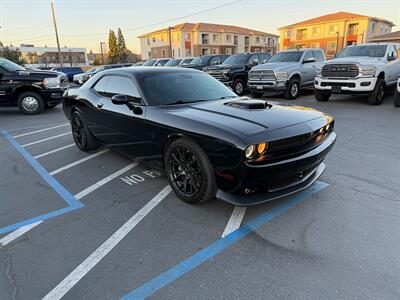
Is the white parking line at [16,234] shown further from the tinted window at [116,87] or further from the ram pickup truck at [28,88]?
the ram pickup truck at [28,88]

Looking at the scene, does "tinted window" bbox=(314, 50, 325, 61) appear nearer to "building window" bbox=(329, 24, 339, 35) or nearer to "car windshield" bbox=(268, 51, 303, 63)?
"car windshield" bbox=(268, 51, 303, 63)

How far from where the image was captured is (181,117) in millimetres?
3322

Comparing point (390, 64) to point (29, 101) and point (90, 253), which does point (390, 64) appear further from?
point (29, 101)

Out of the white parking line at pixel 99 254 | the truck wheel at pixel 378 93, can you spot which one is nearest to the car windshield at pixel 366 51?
the truck wheel at pixel 378 93

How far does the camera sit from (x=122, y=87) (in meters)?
4.37

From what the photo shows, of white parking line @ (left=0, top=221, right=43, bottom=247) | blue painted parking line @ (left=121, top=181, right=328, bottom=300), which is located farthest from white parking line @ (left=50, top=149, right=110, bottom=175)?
blue painted parking line @ (left=121, top=181, right=328, bottom=300)

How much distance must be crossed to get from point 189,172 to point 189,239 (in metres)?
0.77

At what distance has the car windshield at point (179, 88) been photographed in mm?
3916

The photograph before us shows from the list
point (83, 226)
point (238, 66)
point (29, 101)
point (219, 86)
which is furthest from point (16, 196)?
point (238, 66)

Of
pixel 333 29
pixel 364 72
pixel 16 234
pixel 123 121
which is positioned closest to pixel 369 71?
pixel 364 72

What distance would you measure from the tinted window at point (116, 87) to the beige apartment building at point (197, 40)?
52586mm

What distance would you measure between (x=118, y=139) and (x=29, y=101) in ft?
23.5

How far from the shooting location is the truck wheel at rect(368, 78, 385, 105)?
9.35 meters

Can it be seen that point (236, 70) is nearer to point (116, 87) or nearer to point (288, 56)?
point (288, 56)
